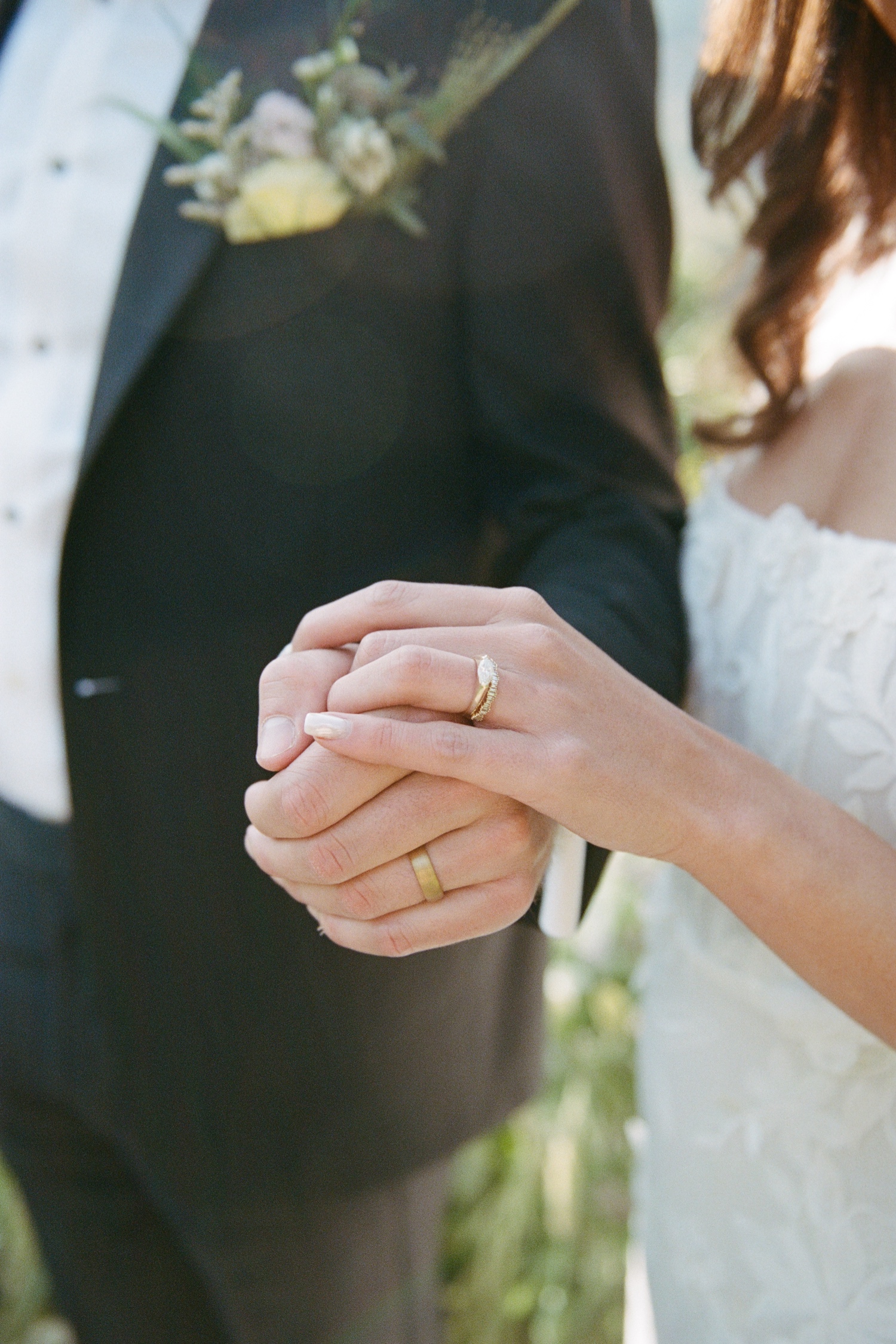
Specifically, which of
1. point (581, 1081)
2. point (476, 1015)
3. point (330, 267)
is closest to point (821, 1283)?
point (476, 1015)

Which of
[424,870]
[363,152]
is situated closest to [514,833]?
[424,870]

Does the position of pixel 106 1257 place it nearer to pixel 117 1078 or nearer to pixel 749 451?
pixel 117 1078

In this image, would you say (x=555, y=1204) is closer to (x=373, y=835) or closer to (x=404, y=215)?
(x=373, y=835)

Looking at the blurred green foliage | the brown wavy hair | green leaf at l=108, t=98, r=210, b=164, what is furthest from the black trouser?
the brown wavy hair

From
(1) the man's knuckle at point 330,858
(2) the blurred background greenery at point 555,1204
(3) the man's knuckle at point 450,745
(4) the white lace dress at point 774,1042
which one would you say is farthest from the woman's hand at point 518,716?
(2) the blurred background greenery at point 555,1204

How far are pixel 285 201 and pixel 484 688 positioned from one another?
81cm

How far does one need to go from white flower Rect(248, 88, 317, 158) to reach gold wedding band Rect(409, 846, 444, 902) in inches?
36.4

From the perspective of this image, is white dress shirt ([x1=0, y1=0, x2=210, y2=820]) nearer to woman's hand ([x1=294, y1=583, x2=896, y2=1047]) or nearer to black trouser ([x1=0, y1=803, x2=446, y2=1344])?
black trouser ([x1=0, y1=803, x2=446, y2=1344])

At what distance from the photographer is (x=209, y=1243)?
163cm

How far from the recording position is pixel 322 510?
Answer: 1427 millimetres

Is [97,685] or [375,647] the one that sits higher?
[375,647]

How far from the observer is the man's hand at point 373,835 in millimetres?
927

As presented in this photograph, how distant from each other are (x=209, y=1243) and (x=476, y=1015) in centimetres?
57

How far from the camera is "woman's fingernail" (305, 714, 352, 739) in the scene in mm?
880
